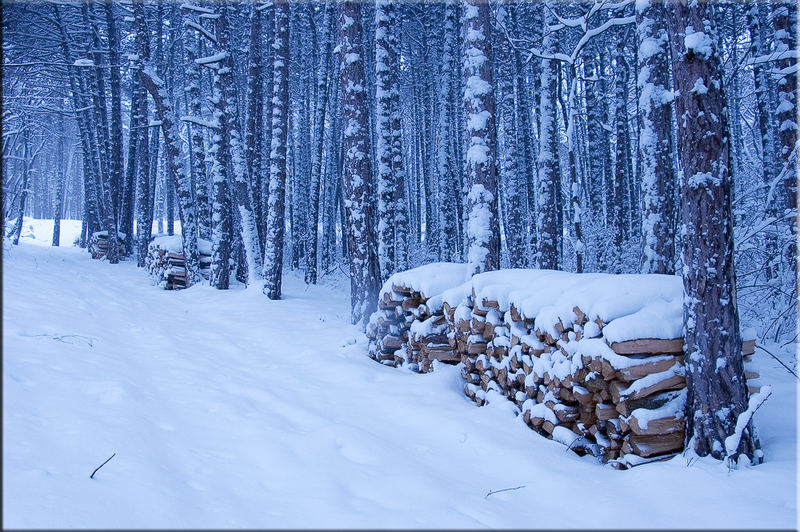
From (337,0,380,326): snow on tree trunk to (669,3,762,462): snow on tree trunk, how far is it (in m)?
5.24

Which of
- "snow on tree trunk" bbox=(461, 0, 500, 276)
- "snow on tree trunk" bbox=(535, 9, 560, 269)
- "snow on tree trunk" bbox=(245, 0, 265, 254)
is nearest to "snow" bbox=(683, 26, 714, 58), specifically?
"snow on tree trunk" bbox=(461, 0, 500, 276)

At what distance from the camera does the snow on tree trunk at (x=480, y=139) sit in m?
6.37

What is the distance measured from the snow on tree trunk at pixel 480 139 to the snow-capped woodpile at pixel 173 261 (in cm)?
857

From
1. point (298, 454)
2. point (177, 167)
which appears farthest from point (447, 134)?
point (298, 454)

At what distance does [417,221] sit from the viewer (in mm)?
24219

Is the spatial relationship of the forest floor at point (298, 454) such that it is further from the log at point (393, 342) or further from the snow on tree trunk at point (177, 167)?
the snow on tree trunk at point (177, 167)

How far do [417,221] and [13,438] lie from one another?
22.0m

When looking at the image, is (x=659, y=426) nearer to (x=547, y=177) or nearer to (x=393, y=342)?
(x=393, y=342)

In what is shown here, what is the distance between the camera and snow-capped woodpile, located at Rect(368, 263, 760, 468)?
3.44 meters

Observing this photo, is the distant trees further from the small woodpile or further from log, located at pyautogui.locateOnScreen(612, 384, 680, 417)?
log, located at pyautogui.locateOnScreen(612, 384, 680, 417)

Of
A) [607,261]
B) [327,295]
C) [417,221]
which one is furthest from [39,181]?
[607,261]

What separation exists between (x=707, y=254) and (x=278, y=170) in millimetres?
8689

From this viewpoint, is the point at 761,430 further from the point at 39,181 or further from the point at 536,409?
the point at 39,181

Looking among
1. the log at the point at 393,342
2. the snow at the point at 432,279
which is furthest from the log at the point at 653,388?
the log at the point at 393,342
